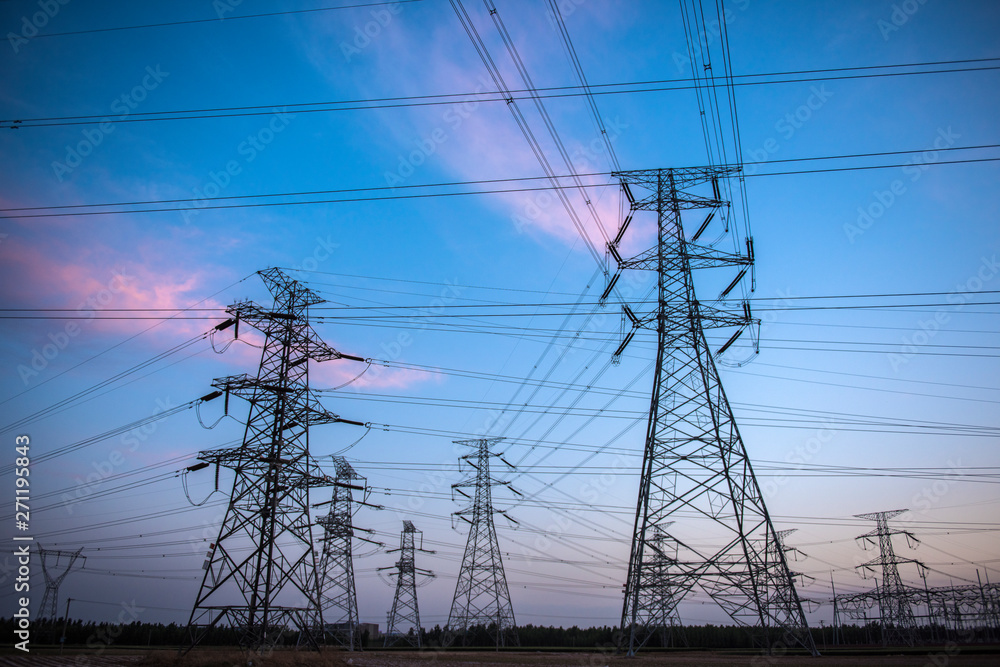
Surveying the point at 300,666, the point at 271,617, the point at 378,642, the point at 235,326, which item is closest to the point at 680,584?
the point at 300,666

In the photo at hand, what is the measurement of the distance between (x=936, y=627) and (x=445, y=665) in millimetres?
78740

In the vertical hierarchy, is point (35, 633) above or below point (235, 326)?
below

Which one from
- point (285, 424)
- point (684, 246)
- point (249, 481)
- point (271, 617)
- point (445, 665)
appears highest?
point (684, 246)

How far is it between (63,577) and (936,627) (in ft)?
322

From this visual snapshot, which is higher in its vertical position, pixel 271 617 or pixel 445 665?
pixel 271 617

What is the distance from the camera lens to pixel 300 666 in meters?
20.3

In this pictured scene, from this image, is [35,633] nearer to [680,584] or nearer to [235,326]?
[235,326]

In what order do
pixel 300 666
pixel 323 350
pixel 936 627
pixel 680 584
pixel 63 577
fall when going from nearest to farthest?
pixel 300 666, pixel 680 584, pixel 323 350, pixel 63 577, pixel 936 627

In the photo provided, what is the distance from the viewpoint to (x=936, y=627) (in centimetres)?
7100

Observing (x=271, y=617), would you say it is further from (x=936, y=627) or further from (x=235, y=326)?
(x=936, y=627)

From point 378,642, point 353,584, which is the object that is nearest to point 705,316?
point 353,584

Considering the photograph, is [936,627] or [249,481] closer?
[249,481]

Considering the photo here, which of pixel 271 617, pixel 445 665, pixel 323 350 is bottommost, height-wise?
pixel 445 665

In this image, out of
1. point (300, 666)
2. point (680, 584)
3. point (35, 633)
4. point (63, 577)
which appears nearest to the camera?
point (300, 666)
